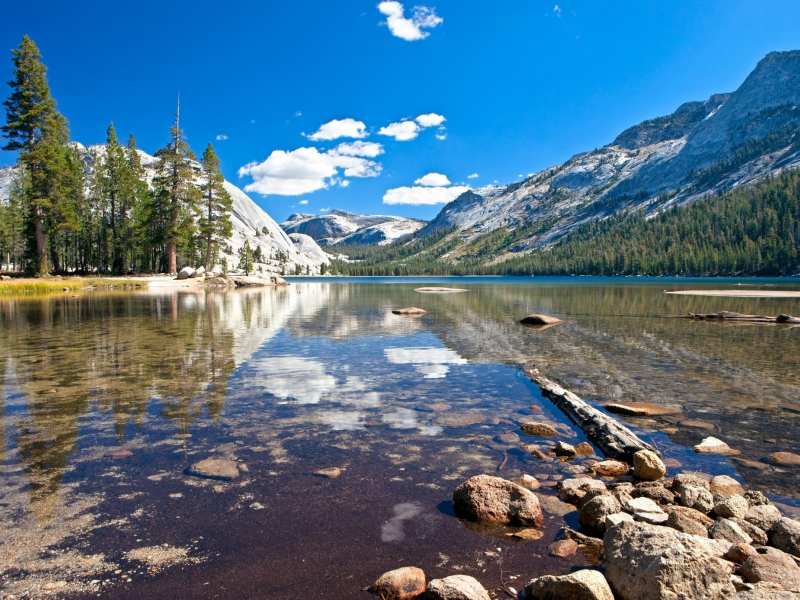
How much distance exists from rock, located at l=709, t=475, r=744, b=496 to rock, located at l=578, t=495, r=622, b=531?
2098 millimetres

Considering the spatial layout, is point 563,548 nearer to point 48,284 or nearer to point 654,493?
point 654,493

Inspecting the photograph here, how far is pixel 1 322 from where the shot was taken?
1073 inches

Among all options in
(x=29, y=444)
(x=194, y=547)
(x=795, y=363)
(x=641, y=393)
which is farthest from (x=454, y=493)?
(x=795, y=363)

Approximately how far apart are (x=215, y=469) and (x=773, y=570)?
778cm

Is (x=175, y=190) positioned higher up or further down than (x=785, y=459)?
higher up

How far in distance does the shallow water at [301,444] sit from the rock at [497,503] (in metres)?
0.26

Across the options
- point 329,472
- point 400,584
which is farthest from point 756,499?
point 329,472

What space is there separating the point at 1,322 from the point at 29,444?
978 inches

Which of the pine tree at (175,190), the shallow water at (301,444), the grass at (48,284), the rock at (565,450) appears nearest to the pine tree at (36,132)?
the grass at (48,284)

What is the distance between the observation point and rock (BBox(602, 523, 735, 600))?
14.8ft

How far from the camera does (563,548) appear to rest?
5891 millimetres

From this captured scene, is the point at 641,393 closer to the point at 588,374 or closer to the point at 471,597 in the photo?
the point at 588,374

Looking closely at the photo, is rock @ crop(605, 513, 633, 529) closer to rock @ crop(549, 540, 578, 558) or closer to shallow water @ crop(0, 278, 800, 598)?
rock @ crop(549, 540, 578, 558)

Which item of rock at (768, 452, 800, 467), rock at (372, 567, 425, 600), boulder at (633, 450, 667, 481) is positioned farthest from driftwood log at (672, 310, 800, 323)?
rock at (372, 567, 425, 600)
